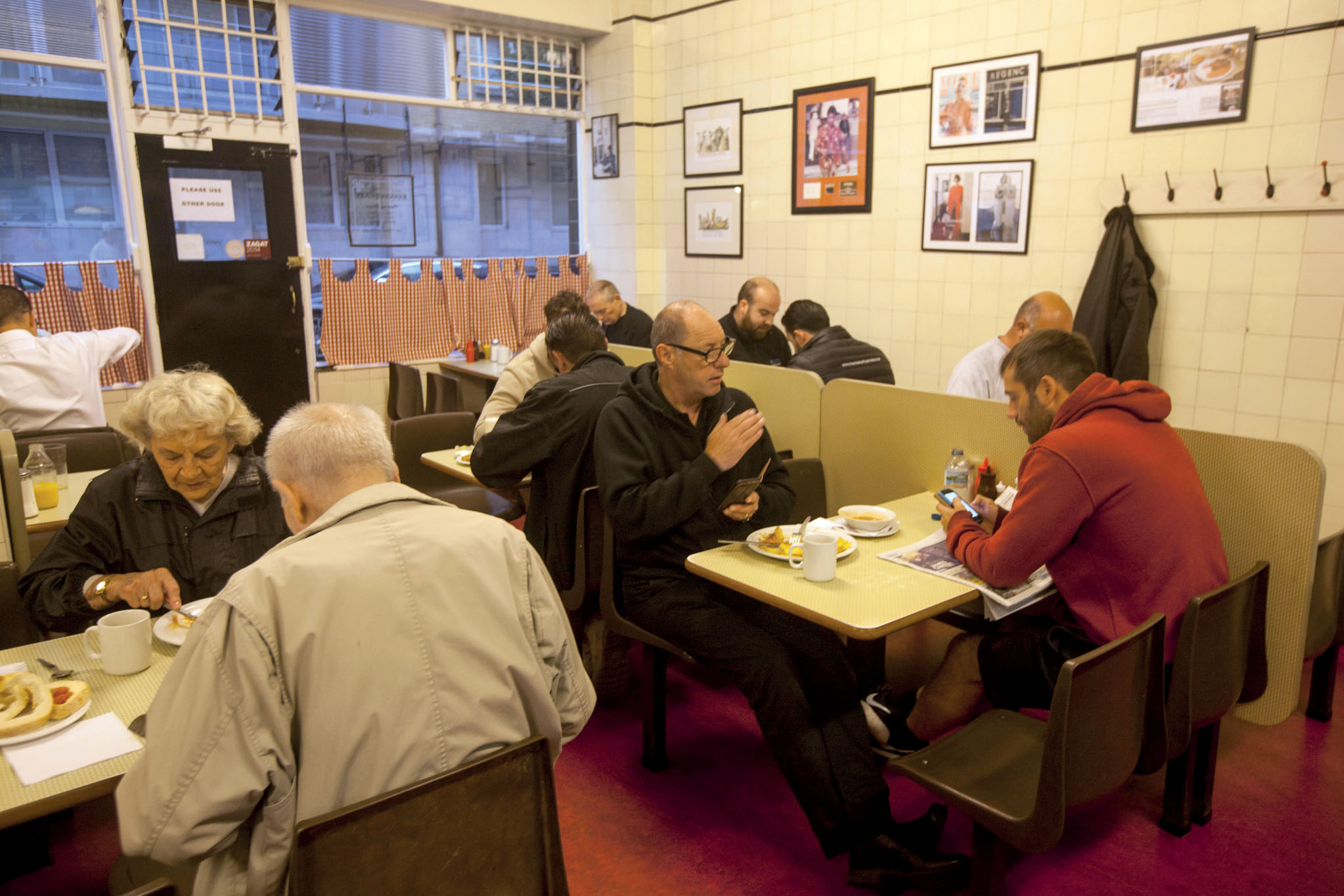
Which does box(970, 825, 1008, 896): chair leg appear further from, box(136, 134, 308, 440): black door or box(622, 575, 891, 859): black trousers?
box(136, 134, 308, 440): black door

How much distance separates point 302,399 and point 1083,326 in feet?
16.1

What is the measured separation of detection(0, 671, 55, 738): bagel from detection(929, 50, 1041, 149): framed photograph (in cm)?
470

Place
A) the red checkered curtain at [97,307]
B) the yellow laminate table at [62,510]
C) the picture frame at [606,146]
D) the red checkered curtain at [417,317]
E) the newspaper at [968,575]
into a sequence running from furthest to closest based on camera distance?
the picture frame at [606,146] < the red checkered curtain at [417,317] < the red checkered curtain at [97,307] < the yellow laminate table at [62,510] < the newspaper at [968,575]

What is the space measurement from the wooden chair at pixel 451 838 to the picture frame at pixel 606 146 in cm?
626

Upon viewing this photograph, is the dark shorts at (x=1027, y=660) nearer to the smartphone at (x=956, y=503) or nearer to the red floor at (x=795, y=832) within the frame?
the smartphone at (x=956, y=503)

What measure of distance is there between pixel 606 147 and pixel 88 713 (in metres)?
6.19

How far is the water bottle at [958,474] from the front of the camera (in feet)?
10.1

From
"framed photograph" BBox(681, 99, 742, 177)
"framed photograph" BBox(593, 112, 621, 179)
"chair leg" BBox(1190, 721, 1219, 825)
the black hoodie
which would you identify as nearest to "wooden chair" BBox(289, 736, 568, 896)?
the black hoodie

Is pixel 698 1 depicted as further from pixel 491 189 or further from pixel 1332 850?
pixel 1332 850

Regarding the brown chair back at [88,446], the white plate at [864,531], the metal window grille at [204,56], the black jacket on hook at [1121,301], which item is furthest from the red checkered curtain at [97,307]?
the black jacket on hook at [1121,301]

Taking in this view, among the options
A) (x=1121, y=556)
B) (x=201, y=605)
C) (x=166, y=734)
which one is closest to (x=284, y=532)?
(x=201, y=605)

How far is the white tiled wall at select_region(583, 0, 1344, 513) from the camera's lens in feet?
12.5

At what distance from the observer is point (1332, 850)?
2428 millimetres

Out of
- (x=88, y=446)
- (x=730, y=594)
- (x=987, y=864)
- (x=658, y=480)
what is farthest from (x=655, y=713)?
(x=88, y=446)
